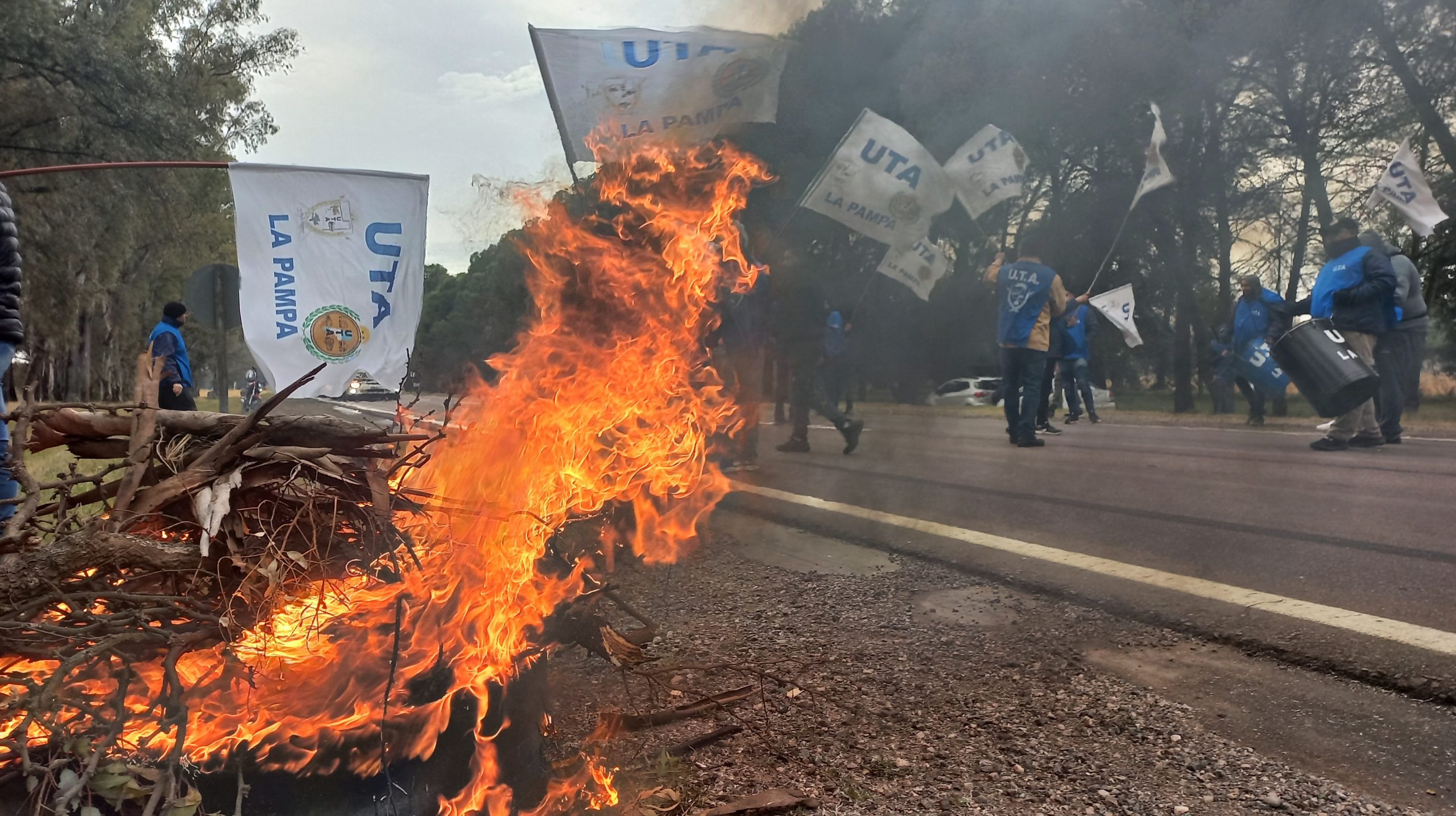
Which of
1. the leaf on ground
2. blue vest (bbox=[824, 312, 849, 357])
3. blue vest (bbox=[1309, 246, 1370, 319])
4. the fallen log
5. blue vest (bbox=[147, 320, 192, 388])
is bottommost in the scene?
the leaf on ground

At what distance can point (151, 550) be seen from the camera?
6.71 feet

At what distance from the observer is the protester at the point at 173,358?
8.59 meters

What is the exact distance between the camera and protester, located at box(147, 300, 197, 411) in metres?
8.59

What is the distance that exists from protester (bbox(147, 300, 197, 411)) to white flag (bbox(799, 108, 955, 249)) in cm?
615

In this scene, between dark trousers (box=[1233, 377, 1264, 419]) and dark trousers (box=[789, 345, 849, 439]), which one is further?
dark trousers (box=[1233, 377, 1264, 419])

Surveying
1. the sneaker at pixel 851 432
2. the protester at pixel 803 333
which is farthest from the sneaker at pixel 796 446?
the sneaker at pixel 851 432

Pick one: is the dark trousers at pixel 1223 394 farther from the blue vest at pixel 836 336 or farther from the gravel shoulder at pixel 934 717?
the gravel shoulder at pixel 934 717

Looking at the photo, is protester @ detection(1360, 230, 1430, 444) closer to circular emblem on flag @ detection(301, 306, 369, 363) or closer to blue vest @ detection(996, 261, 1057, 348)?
blue vest @ detection(996, 261, 1057, 348)

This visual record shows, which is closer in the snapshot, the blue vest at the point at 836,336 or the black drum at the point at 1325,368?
the black drum at the point at 1325,368

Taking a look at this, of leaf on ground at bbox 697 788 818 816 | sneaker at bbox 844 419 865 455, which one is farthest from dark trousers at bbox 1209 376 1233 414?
leaf on ground at bbox 697 788 818 816

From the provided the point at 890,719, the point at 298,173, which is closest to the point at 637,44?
the point at 298,173

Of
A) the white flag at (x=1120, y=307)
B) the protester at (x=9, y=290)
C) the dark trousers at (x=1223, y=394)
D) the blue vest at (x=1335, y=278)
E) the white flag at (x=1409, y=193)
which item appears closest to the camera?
the protester at (x=9, y=290)

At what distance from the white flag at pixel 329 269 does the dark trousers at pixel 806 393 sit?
3.60m

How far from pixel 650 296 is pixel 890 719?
205cm
